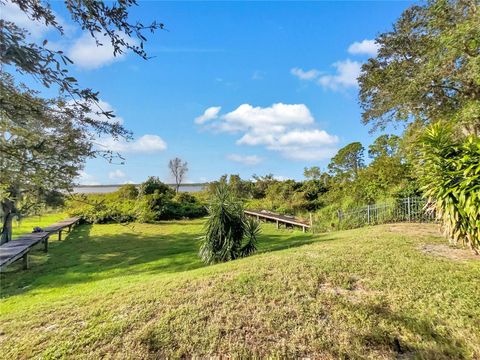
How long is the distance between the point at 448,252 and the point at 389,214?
525 centimetres

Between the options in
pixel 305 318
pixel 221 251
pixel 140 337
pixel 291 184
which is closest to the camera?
pixel 140 337

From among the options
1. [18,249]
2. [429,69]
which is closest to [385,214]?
[429,69]

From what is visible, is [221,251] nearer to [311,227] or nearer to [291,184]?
[311,227]

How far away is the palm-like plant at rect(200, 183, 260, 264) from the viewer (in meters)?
6.83

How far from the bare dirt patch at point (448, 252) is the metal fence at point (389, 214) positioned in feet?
13.9

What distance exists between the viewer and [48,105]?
1.66m

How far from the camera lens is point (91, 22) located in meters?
1.63

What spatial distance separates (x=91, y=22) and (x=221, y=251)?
5785 mm

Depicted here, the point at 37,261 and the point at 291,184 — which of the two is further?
the point at 291,184

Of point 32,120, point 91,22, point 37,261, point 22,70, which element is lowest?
point 37,261

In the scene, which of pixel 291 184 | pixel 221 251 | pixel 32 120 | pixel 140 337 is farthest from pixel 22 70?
pixel 291 184

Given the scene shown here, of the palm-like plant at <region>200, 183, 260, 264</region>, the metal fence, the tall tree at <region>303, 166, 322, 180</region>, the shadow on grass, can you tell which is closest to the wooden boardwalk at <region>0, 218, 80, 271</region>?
the shadow on grass

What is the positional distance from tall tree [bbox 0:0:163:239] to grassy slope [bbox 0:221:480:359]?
68 centimetres

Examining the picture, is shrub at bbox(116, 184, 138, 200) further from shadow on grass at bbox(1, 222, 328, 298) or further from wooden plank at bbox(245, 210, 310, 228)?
wooden plank at bbox(245, 210, 310, 228)
